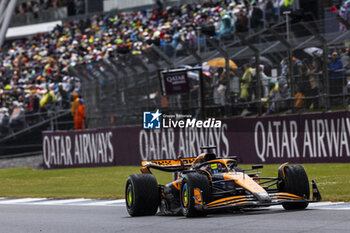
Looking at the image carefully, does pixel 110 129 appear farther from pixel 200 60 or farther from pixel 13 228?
pixel 13 228

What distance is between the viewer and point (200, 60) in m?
19.8

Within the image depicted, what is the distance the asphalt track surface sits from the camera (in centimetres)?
822

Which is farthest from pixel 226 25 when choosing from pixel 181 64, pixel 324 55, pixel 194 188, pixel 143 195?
pixel 194 188

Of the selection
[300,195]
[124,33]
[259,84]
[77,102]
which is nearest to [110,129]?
[77,102]

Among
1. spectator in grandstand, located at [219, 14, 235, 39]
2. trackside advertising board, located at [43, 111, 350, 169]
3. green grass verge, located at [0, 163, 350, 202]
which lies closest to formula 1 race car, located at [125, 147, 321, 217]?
green grass verge, located at [0, 163, 350, 202]

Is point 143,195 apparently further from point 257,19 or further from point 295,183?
point 257,19

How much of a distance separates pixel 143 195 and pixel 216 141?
30.9 feet

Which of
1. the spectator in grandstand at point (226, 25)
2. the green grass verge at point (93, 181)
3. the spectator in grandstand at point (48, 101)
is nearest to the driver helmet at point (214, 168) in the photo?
the green grass verge at point (93, 181)

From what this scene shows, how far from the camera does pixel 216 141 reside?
778 inches

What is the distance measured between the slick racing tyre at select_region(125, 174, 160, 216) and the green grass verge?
109 inches

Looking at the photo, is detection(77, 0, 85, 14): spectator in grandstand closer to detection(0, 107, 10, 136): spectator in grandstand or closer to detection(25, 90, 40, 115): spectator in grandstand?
detection(25, 90, 40, 115): spectator in grandstand

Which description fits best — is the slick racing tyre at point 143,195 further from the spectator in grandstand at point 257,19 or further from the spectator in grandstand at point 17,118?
the spectator in grandstand at point 17,118

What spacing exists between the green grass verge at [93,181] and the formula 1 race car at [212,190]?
170cm

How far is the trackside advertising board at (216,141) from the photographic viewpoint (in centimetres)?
1702
